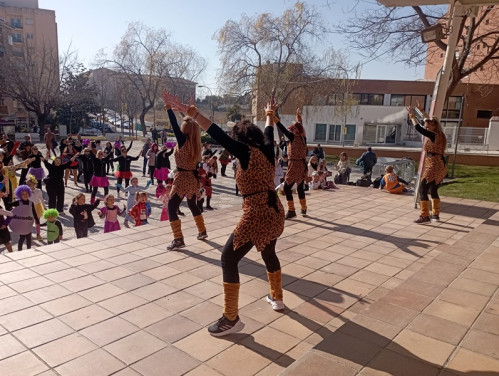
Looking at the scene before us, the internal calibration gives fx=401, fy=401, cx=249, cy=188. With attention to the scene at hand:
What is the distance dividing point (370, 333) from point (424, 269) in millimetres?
1810

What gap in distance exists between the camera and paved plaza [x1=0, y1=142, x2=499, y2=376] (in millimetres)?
2928

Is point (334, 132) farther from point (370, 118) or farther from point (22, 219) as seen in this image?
point (22, 219)

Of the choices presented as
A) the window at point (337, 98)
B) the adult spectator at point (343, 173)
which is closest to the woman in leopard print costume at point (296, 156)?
the adult spectator at point (343, 173)

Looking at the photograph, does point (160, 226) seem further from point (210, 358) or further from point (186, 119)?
point (210, 358)

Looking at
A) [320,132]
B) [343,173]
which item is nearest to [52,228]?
[343,173]

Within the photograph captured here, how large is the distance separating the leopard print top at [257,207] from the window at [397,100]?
42.0 metres

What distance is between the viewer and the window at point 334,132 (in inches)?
1574

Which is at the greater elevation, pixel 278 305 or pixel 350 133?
pixel 350 133

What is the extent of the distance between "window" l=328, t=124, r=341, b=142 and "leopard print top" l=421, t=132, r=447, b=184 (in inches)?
1327

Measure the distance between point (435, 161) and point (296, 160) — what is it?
2378 millimetres

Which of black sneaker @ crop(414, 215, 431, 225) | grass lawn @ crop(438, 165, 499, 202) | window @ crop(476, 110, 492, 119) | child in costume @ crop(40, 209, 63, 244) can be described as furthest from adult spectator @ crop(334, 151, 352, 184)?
window @ crop(476, 110, 492, 119)

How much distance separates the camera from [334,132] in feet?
132

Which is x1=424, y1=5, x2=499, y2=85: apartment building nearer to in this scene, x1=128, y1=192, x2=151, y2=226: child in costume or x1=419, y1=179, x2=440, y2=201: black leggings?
x1=419, y1=179, x2=440, y2=201: black leggings

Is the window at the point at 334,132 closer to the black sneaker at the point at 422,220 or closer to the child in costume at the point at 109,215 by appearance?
the black sneaker at the point at 422,220
